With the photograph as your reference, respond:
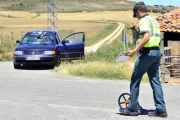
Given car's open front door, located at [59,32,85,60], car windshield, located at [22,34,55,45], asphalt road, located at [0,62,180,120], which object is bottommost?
asphalt road, located at [0,62,180,120]

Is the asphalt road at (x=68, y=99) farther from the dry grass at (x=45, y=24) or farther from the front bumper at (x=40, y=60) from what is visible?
the dry grass at (x=45, y=24)

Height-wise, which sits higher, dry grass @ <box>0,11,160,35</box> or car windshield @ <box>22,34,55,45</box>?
dry grass @ <box>0,11,160,35</box>

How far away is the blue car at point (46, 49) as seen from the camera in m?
14.4

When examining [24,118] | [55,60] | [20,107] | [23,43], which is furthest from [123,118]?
[23,43]

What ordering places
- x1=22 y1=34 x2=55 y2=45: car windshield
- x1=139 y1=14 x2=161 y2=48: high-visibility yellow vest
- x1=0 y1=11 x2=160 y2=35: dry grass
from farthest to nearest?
x1=0 y1=11 x2=160 y2=35: dry grass < x1=22 y1=34 x2=55 y2=45: car windshield < x1=139 y1=14 x2=161 y2=48: high-visibility yellow vest

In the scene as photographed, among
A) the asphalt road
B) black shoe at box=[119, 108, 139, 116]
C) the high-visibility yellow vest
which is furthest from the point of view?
the asphalt road

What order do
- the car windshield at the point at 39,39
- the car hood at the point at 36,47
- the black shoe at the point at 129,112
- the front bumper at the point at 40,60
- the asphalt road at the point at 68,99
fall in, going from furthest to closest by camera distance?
the car windshield at the point at 39,39
the car hood at the point at 36,47
the front bumper at the point at 40,60
the asphalt road at the point at 68,99
the black shoe at the point at 129,112

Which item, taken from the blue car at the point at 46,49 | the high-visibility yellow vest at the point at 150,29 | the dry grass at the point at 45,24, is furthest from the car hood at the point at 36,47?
the dry grass at the point at 45,24

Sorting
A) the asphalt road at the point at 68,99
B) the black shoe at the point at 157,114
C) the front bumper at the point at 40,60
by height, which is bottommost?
the asphalt road at the point at 68,99

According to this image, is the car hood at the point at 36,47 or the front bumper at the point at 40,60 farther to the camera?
the car hood at the point at 36,47

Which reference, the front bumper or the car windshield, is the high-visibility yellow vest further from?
the car windshield

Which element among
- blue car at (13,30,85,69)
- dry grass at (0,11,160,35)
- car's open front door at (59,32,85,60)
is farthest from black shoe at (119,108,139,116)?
dry grass at (0,11,160,35)

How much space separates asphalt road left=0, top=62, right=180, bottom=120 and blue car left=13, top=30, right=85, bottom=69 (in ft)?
10.6

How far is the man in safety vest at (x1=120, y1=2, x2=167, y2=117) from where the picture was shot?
5465mm
